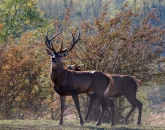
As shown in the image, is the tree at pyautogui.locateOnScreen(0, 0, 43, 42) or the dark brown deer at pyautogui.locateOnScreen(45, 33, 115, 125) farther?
the tree at pyautogui.locateOnScreen(0, 0, 43, 42)

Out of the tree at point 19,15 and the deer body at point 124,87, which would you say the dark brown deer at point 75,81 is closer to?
the deer body at point 124,87

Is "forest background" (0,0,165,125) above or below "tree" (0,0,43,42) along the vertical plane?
below

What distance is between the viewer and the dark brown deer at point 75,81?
50.7ft

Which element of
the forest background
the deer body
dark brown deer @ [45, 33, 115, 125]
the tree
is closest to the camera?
dark brown deer @ [45, 33, 115, 125]

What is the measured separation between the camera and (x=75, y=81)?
15.9 metres

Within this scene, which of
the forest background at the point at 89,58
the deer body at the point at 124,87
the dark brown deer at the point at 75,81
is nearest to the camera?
the dark brown deer at the point at 75,81

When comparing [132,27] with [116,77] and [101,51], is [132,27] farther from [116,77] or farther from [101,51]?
[116,77]

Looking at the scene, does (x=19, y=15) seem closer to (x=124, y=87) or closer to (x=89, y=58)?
(x=89, y=58)

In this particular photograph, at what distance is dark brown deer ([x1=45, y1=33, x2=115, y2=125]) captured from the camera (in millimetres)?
15445

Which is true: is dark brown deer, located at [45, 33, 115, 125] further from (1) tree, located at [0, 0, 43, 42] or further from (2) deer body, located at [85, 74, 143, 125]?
(1) tree, located at [0, 0, 43, 42]

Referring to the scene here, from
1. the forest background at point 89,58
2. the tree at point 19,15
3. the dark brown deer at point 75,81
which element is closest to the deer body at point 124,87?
the dark brown deer at point 75,81

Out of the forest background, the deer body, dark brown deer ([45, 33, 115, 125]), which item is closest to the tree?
the forest background

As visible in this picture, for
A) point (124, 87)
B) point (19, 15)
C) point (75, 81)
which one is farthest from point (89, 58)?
point (19, 15)

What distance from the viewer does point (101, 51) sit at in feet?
71.0
